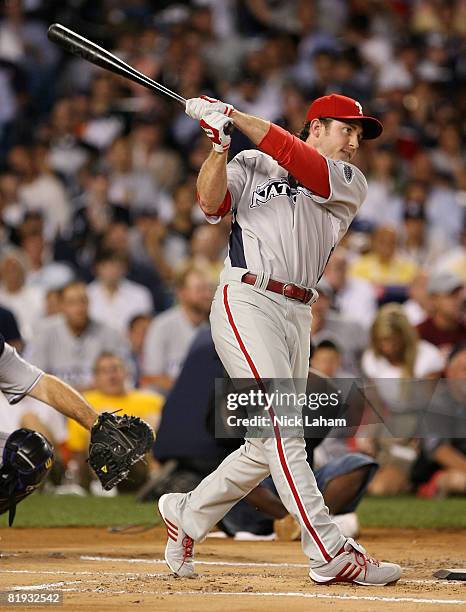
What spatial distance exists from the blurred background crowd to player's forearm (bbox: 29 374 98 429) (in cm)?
231

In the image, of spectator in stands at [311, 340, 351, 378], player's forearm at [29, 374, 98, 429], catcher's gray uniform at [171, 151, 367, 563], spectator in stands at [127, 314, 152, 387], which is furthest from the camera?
spectator in stands at [127, 314, 152, 387]

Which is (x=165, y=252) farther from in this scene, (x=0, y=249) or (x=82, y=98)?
(x=82, y=98)

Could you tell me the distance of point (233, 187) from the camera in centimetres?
531

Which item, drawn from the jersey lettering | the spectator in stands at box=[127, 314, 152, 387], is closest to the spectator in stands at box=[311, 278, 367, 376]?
the spectator in stands at box=[127, 314, 152, 387]

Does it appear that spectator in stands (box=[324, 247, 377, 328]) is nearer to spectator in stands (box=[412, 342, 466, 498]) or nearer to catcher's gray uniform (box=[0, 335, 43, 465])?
spectator in stands (box=[412, 342, 466, 498])

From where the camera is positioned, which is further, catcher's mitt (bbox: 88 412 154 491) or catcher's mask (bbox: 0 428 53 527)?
catcher's mask (bbox: 0 428 53 527)

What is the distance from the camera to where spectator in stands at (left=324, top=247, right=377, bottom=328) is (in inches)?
460

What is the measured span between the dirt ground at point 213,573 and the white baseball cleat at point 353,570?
44 mm

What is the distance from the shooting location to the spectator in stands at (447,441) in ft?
30.5

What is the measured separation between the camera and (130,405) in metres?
10.1

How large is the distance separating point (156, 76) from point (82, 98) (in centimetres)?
95

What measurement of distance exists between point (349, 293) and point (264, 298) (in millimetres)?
6928

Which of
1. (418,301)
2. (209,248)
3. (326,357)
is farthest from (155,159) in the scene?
(326,357)

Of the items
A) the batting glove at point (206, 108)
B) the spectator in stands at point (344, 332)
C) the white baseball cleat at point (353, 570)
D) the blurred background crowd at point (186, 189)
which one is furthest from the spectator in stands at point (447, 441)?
the batting glove at point (206, 108)
